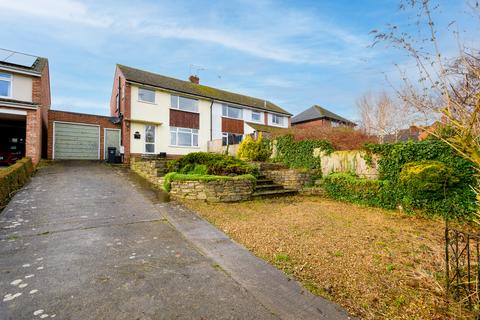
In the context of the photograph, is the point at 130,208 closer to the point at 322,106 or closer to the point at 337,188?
the point at 337,188

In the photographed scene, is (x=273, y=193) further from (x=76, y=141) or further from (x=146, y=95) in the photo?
(x=76, y=141)

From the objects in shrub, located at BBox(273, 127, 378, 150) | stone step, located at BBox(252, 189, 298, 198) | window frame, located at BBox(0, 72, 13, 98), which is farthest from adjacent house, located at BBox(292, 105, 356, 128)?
window frame, located at BBox(0, 72, 13, 98)

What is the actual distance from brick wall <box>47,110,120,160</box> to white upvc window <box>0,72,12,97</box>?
2585 mm

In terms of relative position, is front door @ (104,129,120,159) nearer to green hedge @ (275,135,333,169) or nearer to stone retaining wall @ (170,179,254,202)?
stone retaining wall @ (170,179,254,202)

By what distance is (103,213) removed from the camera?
591 centimetres

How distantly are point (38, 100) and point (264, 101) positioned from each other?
20116 mm

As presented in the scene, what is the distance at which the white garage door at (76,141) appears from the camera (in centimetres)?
1474

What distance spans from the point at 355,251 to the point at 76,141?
1759 cm

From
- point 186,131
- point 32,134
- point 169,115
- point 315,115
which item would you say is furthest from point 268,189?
point 315,115

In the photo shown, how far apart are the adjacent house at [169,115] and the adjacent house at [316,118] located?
12.1m

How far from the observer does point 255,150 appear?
13016 mm

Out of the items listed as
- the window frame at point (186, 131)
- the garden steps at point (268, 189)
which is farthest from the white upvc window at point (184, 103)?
the garden steps at point (268, 189)

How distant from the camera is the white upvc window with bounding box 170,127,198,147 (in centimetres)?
1756

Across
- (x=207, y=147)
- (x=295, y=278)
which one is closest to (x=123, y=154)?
(x=207, y=147)
